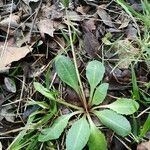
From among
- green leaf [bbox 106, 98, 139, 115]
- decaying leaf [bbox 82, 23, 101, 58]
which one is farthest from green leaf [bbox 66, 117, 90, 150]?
decaying leaf [bbox 82, 23, 101, 58]

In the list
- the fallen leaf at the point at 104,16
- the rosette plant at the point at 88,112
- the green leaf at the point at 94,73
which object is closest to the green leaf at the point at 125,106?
the rosette plant at the point at 88,112

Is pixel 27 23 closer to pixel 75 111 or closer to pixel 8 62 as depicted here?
pixel 8 62

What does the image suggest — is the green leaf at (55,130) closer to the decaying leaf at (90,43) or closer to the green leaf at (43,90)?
the green leaf at (43,90)

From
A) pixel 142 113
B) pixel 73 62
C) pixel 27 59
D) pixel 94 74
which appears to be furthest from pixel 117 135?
pixel 27 59

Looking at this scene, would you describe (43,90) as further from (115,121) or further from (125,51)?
(125,51)

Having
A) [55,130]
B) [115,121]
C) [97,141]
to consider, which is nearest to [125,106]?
[115,121]
